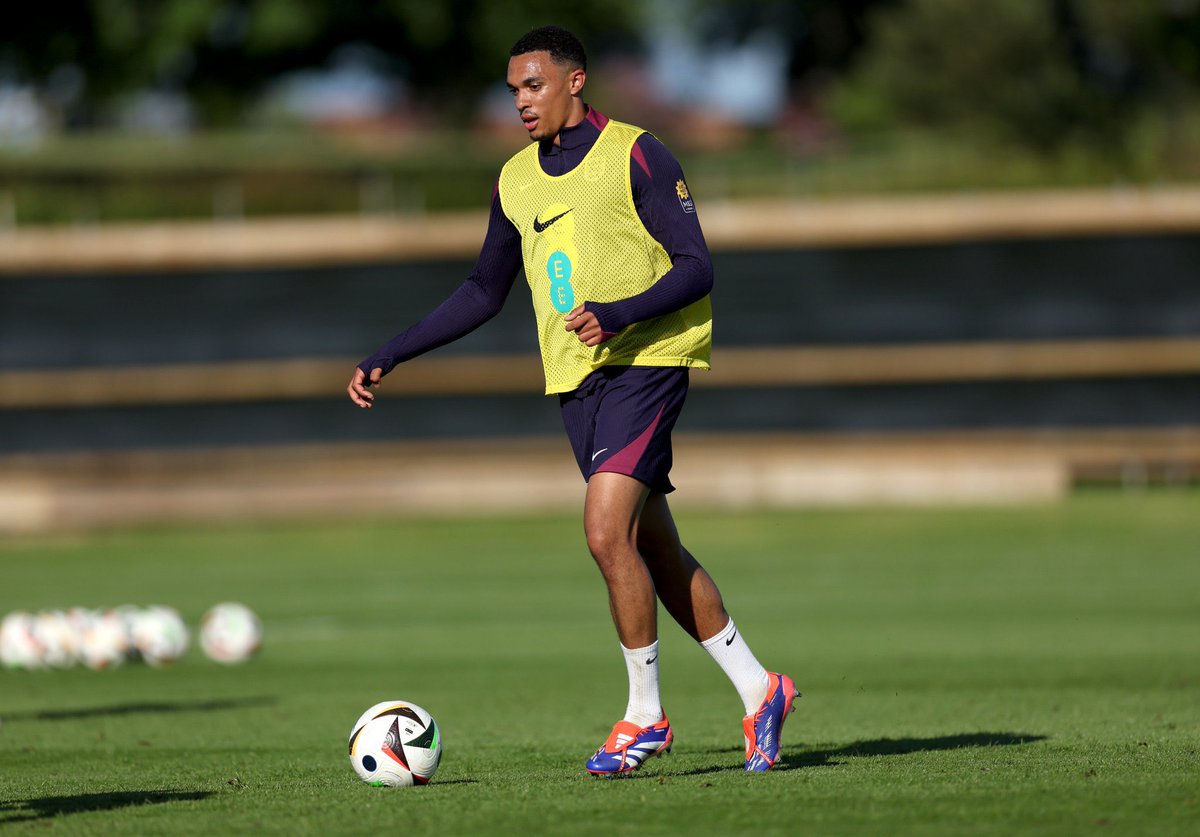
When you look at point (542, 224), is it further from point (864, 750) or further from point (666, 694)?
point (666, 694)

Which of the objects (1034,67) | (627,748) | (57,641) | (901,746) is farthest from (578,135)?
(1034,67)

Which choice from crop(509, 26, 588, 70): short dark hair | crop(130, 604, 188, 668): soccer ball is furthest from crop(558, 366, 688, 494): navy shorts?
crop(130, 604, 188, 668): soccer ball

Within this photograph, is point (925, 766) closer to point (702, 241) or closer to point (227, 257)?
point (702, 241)

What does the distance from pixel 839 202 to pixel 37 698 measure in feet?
81.2

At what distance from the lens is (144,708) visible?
10.9 m

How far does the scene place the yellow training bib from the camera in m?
7.07

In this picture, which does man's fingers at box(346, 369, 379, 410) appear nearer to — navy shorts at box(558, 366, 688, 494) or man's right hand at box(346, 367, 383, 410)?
man's right hand at box(346, 367, 383, 410)

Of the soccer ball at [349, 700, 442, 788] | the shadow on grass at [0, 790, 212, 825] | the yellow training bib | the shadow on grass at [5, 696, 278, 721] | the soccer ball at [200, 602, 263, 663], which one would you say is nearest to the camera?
the shadow on grass at [0, 790, 212, 825]

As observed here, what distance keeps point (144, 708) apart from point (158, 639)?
3107 mm

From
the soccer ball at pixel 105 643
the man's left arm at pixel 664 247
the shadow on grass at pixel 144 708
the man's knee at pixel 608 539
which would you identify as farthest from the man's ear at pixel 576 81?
the soccer ball at pixel 105 643

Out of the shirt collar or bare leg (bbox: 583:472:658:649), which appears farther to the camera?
the shirt collar

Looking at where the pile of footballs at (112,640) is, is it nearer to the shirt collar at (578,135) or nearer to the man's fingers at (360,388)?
the man's fingers at (360,388)

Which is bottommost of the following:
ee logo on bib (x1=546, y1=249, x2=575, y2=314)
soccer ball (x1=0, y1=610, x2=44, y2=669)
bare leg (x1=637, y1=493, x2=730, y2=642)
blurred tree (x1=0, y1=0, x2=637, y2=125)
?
soccer ball (x1=0, y1=610, x2=44, y2=669)

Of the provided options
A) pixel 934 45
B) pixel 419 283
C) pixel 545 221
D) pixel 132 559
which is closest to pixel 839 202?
pixel 419 283
